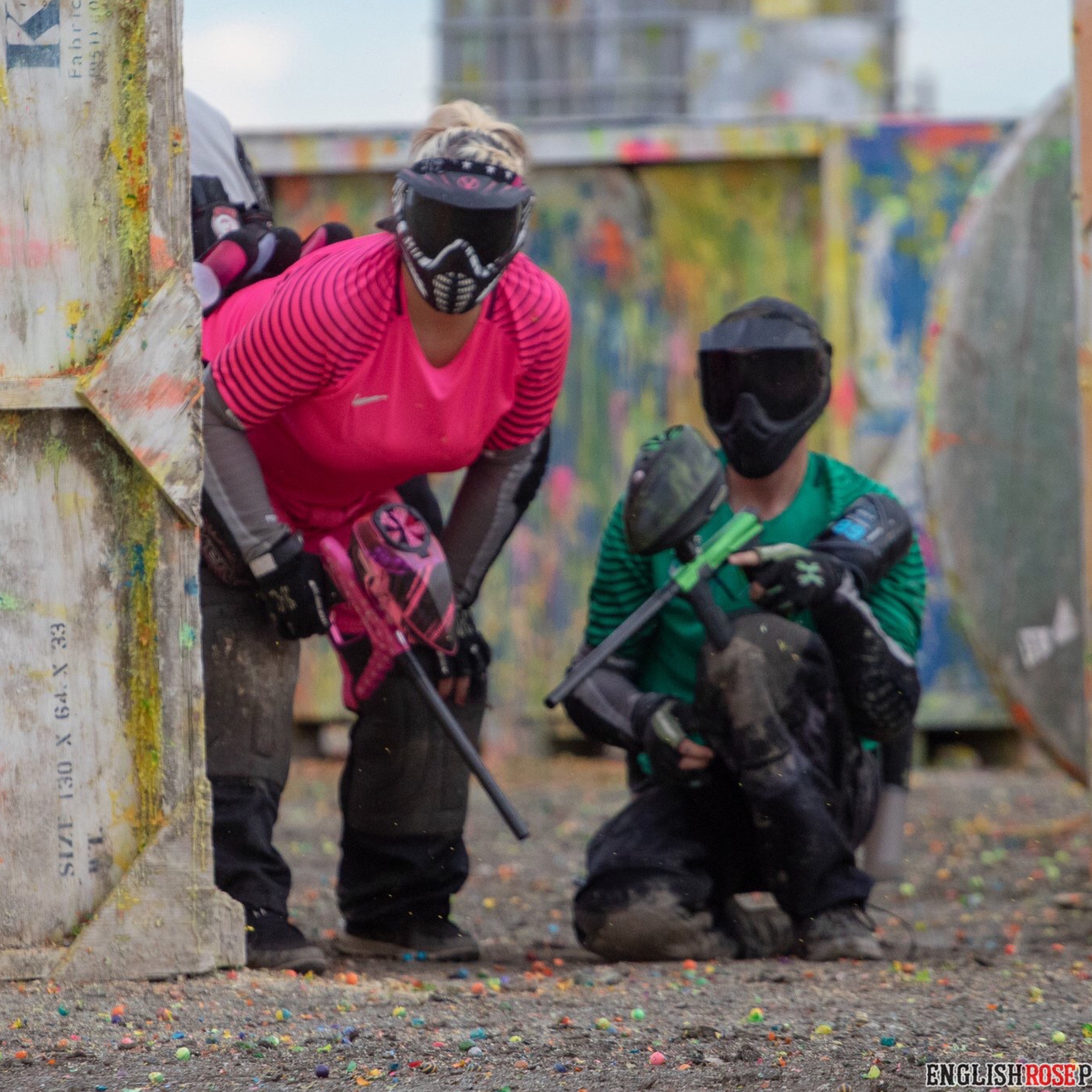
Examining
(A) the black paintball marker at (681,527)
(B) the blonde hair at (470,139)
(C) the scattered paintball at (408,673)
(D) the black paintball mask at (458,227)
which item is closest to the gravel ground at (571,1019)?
(C) the scattered paintball at (408,673)

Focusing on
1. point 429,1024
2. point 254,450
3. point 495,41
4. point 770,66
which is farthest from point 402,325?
point 495,41

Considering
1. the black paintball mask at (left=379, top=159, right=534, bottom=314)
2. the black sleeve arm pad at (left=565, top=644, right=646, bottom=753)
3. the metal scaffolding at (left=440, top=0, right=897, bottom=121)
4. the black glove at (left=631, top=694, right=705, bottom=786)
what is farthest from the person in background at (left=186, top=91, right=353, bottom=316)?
the metal scaffolding at (left=440, top=0, right=897, bottom=121)

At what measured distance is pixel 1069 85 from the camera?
5.64 metres

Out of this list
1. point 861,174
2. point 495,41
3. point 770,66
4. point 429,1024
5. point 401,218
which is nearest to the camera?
point 429,1024

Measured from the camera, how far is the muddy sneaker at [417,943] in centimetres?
344

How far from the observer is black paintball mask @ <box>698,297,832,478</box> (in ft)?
11.2

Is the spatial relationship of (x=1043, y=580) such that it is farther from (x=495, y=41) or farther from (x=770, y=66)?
(x=495, y=41)

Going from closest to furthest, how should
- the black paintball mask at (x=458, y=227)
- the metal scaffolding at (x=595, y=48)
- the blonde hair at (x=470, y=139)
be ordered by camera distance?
the black paintball mask at (x=458, y=227) < the blonde hair at (x=470, y=139) < the metal scaffolding at (x=595, y=48)

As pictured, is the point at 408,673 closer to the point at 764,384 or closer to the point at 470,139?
the point at 764,384

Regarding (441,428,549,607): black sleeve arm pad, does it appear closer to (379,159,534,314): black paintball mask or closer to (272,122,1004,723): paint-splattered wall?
(379,159,534,314): black paintball mask

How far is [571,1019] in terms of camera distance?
2619mm

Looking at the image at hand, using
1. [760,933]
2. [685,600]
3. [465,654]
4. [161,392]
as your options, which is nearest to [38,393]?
[161,392]

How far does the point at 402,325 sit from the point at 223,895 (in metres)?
1.08

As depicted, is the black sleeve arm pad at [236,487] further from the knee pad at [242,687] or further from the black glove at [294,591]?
the knee pad at [242,687]
